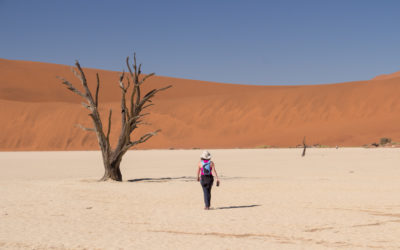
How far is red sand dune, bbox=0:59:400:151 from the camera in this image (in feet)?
188

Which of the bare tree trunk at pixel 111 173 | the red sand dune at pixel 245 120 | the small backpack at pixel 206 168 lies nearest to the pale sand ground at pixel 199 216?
the small backpack at pixel 206 168

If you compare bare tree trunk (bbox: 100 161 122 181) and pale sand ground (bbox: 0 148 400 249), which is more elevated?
bare tree trunk (bbox: 100 161 122 181)

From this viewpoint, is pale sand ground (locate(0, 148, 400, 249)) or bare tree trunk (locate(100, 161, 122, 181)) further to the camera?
bare tree trunk (locate(100, 161, 122, 181))

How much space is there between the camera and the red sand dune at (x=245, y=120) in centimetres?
5738

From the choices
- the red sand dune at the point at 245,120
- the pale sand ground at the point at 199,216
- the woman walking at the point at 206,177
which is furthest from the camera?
the red sand dune at the point at 245,120

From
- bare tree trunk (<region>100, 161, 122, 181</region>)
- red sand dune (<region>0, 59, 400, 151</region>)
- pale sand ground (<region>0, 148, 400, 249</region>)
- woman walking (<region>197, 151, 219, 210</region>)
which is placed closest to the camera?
pale sand ground (<region>0, 148, 400, 249</region>)

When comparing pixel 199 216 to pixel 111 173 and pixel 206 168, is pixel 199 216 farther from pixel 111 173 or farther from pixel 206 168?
pixel 111 173

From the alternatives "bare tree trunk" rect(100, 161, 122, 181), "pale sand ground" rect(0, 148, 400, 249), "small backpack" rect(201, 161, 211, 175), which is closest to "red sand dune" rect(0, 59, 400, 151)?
"bare tree trunk" rect(100, 161, 122, 181)

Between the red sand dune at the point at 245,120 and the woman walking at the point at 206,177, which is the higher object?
the red sand dune at the point at 245,120

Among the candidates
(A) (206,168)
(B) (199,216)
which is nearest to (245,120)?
(A) (206,168)

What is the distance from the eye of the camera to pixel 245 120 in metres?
68.9

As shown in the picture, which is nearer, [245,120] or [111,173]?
[111,173]

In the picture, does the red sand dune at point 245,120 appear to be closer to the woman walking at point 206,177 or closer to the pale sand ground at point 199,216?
the pale sand ground at point 199,216

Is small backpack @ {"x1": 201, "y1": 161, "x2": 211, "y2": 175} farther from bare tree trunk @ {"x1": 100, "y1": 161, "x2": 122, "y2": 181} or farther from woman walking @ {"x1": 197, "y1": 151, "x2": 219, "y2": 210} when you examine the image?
bare tree trunk @ {"x1": 100, "y1": 161, "x2": 122, "y2": 181}
